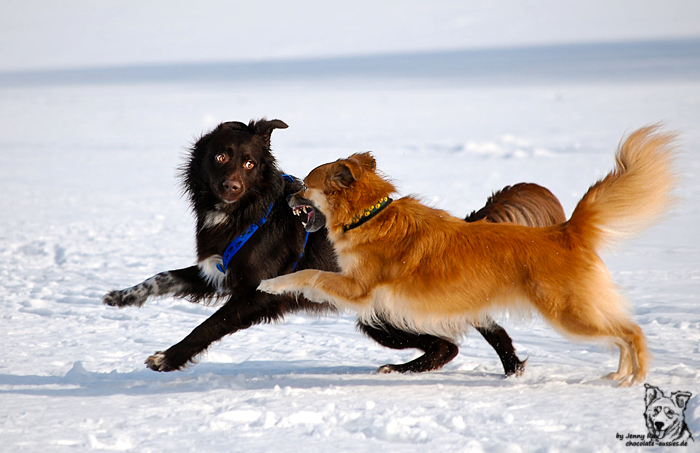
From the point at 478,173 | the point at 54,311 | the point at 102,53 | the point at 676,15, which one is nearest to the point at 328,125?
the point at 478,173

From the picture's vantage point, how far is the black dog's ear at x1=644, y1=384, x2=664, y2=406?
3491 mm

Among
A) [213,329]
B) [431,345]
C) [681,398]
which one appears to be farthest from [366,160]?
[681,398]

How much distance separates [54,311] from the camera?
6.16 m

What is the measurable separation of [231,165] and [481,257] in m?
1.77

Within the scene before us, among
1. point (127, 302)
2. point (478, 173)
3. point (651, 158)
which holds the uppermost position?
point (478, 173)

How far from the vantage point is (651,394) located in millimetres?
3572

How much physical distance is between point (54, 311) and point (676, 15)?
264 ft

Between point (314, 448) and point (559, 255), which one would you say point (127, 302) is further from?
point (559, 255)

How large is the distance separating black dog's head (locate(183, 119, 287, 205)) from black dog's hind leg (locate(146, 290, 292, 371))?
0.68 meters

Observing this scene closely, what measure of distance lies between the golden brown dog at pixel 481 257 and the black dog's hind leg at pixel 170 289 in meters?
0.90

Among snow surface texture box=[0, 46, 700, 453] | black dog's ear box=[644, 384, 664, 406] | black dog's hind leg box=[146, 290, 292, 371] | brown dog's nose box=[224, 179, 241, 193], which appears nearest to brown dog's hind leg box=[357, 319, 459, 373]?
snow surface texture box=[0, 46, 700, 453]

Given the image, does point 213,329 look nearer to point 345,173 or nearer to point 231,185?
point 231,185

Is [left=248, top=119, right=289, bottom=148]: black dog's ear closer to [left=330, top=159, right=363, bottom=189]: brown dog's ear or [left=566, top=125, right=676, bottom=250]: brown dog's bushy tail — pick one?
[left=330, top=159, right=363, bottom=189]: brown dog's ear

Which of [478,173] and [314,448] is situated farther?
[478,173]
